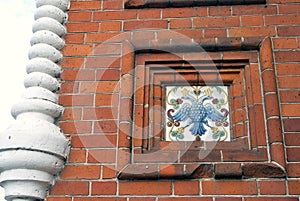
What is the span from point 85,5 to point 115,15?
199 mm

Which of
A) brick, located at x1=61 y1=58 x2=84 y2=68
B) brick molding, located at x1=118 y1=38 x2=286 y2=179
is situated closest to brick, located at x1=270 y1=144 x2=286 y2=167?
brick molding, located at x1=118 y1=38 x2=286 y2=179

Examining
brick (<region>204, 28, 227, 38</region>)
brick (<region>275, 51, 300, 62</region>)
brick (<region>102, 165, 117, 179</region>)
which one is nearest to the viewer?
brick (<region>102, 165, 117, 179</region>)

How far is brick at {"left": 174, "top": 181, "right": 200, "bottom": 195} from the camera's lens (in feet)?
6.33

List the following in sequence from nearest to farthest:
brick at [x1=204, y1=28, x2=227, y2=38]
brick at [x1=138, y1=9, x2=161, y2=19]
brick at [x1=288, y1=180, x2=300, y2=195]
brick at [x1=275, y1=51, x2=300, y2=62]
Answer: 1. brick at [x1=288, y1=180, x2=300, y2=195]
2. brick at [x1=275, y1=51, x2=300, y2=62]
3. brick at [x1=204, y1=28, x2=227, y2=38]
4. brick at [x1=138, y1=9, x2=161, y2=19]

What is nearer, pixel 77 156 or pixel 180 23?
pixel 77 156

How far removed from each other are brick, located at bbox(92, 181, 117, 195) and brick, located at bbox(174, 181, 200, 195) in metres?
0.28

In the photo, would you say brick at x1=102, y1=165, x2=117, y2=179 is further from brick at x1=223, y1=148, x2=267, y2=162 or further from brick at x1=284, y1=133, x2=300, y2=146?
brick at x1=284, y1=133, x2=300, y2=146

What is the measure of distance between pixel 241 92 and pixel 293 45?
383 mm

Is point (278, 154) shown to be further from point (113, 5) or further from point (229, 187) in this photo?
point (113, 5)

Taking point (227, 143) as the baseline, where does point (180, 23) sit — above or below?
above

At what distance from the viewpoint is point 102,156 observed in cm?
205

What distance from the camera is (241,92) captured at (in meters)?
2.19

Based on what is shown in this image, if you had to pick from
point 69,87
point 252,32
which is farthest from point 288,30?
point 69,87

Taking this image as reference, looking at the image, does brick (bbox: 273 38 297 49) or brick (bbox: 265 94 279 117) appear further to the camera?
brick (bbox: 273 38 297 49)
